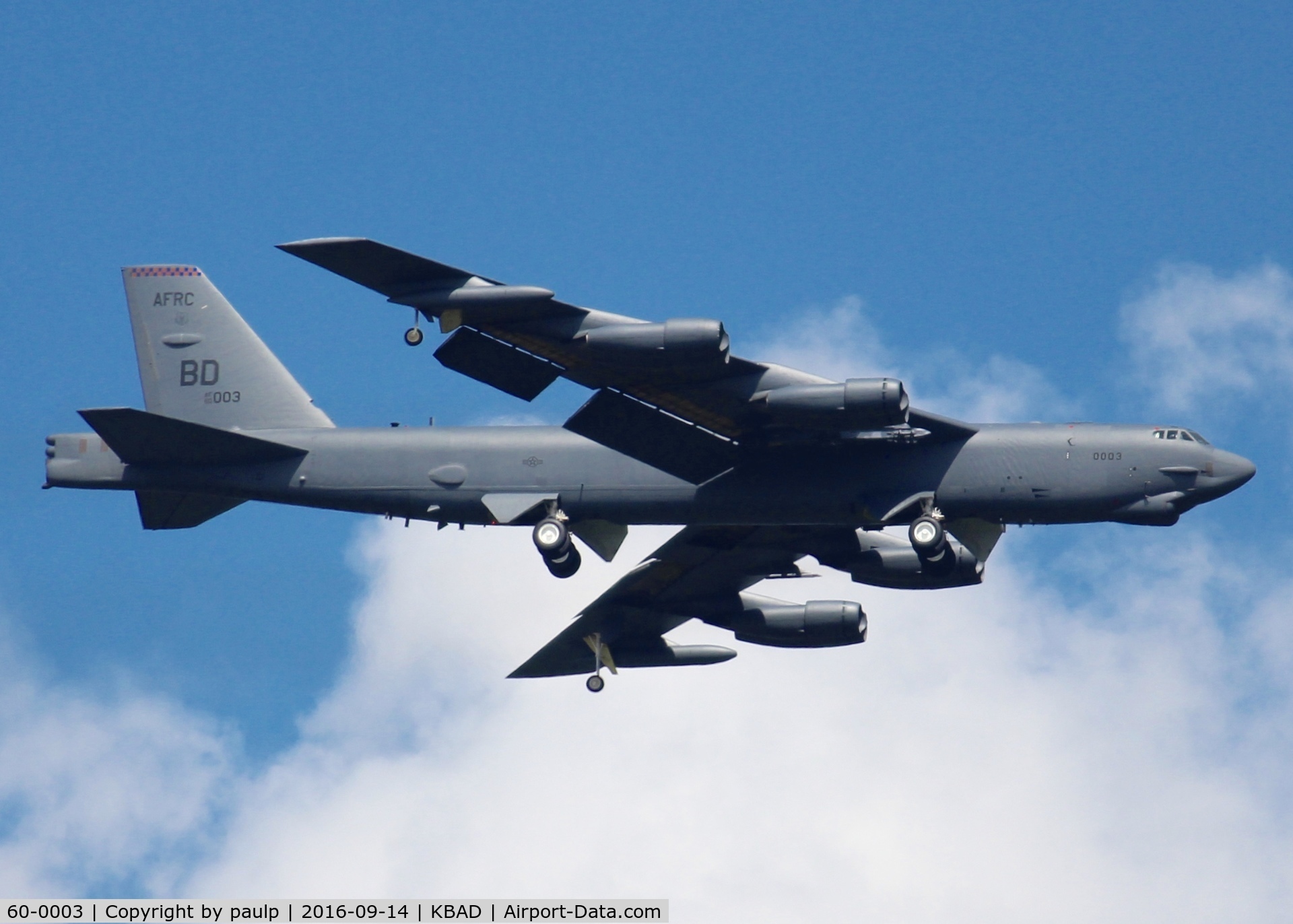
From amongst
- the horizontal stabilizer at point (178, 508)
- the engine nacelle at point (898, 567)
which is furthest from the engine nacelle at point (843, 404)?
the horizontal stabilizer at point (178, 508)

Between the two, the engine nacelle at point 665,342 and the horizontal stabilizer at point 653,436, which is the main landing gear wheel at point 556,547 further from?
the engine nacelle at point 665,342

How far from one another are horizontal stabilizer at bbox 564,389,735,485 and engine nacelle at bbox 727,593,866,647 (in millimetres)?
7759

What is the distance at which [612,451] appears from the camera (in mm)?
41938

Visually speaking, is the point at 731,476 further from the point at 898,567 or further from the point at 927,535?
the point at 898,567

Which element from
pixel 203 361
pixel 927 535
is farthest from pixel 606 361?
pixel 203 361

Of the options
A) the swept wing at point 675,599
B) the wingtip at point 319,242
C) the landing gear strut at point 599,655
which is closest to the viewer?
the wingtip at point 319,242

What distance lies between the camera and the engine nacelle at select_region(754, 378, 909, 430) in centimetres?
3753

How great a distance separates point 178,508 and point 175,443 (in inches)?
89.3

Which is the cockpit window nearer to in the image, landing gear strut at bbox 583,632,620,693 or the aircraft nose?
the aircraft nose

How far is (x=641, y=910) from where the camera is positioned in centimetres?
3744

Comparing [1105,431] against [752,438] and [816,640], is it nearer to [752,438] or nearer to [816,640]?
[752,438]

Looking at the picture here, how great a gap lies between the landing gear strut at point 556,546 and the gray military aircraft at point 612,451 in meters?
0.04

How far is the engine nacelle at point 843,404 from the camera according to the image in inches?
1478

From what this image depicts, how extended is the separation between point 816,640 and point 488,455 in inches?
409
